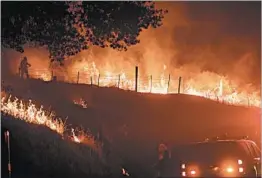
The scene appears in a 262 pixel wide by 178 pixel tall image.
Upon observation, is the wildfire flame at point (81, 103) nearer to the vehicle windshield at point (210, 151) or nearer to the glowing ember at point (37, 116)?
the glowing ember at point (37, 116)

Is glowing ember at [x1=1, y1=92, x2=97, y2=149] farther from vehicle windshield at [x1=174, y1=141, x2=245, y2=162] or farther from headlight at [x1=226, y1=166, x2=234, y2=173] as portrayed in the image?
headlight at [x1=226, y1=166, x2=234, y2=173]

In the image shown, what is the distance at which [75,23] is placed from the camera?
647 inches

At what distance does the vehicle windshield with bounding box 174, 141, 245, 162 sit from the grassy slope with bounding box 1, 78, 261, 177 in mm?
3304

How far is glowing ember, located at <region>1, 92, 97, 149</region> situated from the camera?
1758 centimetres

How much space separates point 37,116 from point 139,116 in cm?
333

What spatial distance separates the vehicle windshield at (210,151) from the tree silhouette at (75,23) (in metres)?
3.52

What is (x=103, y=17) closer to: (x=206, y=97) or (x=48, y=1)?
(x=48, y=1)

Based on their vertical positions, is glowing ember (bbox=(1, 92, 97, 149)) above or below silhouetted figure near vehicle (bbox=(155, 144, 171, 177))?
above

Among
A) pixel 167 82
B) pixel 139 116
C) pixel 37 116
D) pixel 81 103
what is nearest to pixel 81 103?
pixel 81 103

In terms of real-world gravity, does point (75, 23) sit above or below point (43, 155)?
above

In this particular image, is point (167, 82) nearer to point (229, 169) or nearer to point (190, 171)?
point (190, 171)

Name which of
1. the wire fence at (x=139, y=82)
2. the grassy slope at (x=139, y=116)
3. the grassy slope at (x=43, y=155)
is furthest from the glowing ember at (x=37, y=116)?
the wire fence at (x=139, y=82)

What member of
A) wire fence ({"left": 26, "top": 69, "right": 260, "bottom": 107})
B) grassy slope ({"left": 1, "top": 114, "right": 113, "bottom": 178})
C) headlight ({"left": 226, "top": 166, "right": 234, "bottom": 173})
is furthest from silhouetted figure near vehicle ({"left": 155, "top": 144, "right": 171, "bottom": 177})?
wire fence ({"left": 26, "top": 69, "right": 260, "bottom": 107})

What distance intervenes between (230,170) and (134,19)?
Answer: 5063 millimetres
